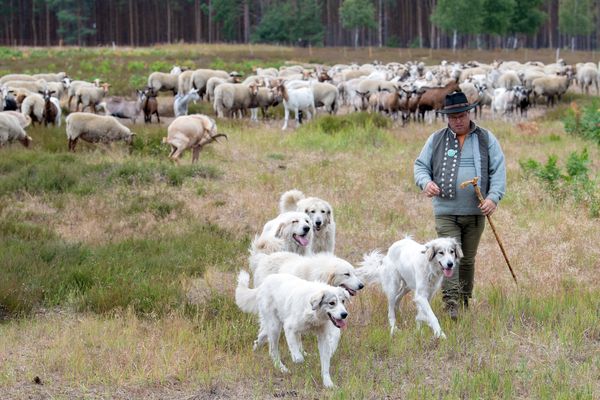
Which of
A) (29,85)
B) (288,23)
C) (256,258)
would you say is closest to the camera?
(256,258)

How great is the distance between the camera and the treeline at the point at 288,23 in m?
73.9

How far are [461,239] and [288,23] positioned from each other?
248ft

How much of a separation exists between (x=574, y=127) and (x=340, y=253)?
12.8 metres

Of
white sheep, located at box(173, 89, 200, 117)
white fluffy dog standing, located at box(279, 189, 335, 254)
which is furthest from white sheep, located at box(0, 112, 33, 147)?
white fluffy dog standing, located at box(279, 189, 335, 254)

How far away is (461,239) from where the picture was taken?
797 cm

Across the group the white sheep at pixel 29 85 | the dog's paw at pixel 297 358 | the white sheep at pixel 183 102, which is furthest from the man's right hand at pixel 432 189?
the white sheep at pixel 29 85

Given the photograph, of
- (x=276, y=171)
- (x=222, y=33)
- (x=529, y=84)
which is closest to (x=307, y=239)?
(x=276, y=171)

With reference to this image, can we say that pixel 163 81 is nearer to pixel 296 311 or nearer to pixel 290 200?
pixel 290 200

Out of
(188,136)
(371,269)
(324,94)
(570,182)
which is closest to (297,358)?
(371,269)

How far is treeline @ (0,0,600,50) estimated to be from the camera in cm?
7388

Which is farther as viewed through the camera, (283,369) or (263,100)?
(263,100)

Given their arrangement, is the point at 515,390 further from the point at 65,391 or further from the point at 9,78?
the point at 9,78

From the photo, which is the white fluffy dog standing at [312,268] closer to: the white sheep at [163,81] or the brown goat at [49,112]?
the brown goat at [49,112]

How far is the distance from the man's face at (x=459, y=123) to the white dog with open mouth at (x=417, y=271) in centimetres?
109
